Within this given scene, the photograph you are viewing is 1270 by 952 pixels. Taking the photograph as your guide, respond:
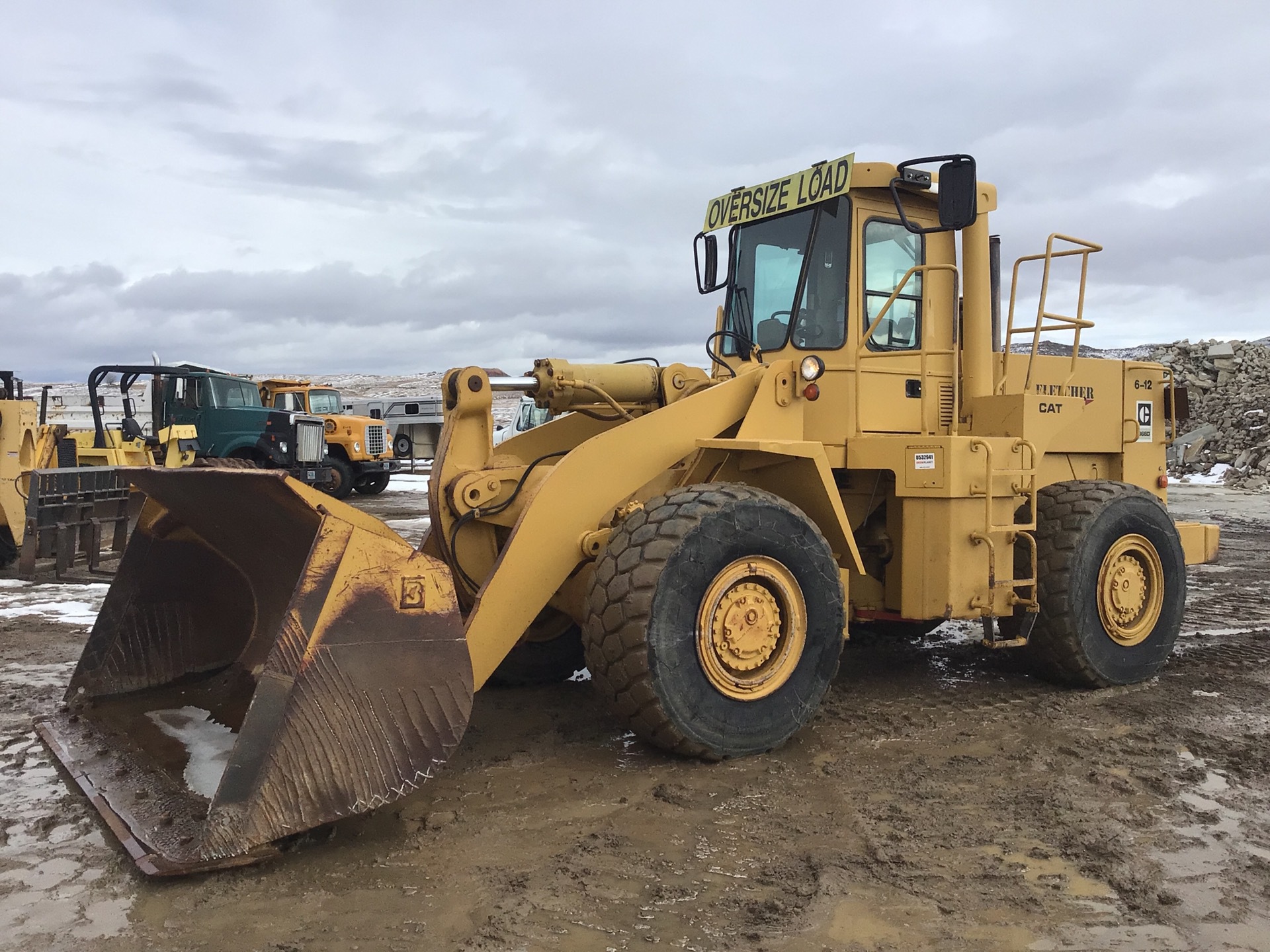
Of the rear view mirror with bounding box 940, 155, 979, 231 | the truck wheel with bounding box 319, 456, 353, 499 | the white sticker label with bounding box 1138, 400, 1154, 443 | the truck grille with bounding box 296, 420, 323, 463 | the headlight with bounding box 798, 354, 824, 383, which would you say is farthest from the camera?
the truck wheel with bounding box 319, 456, 353, 499

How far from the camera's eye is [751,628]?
4.30 metres

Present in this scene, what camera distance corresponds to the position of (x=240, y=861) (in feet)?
10.2

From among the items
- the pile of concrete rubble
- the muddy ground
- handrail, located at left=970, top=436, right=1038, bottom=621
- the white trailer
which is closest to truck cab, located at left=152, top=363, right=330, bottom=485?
the muddy ground

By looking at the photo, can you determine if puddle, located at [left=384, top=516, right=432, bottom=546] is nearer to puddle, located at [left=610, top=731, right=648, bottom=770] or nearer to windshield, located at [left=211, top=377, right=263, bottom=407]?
windshield, located at [left=211, top=377, right=263, bottom=407]

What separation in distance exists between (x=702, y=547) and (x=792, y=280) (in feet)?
6.89

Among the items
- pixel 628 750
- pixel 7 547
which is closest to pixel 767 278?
pixel 628 750

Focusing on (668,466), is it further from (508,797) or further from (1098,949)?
(1098,949)

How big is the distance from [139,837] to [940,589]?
368 centimetres

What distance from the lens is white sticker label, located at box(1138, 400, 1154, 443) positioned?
6.59 m

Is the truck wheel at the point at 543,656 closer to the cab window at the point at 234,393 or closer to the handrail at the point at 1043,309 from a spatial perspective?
the handrail at the point at 1043,309

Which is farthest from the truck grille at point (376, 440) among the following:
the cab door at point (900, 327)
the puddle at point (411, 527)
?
the cab door at point (900, 327)

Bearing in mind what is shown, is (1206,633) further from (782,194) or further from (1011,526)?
(782,194)

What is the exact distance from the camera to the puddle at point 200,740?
381 cm

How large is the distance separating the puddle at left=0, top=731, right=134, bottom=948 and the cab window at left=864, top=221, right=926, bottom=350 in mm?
4162
